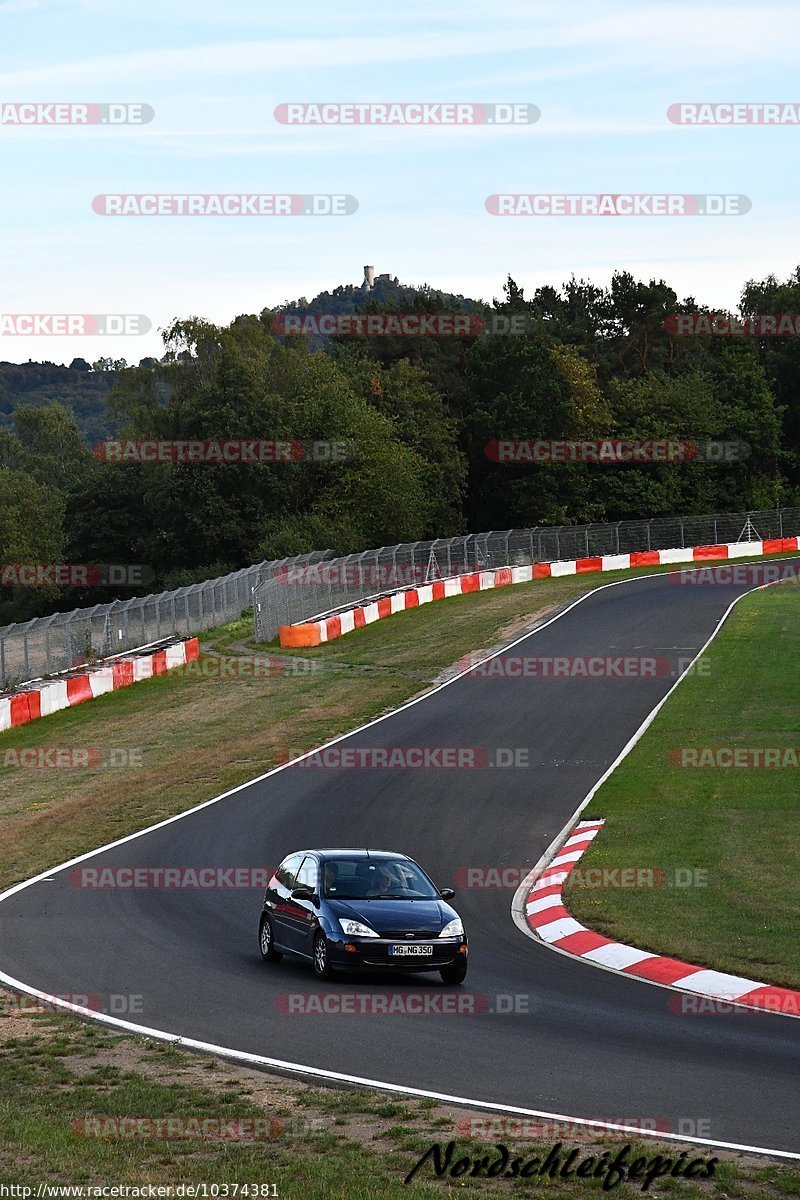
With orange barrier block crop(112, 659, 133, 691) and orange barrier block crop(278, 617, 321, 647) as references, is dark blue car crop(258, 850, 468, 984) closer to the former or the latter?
orange barrier block crop(112, 659, 133, 691)

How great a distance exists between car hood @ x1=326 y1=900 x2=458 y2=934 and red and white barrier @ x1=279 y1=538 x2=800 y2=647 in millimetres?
32083

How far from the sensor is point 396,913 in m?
15.3

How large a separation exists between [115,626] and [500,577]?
2289 centimetres

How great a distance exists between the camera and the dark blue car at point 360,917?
1470 cm

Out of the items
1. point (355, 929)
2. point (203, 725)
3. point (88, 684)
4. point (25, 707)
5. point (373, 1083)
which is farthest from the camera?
point (88, 684)

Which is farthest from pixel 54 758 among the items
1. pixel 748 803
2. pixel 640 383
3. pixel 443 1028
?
pixel 640 383

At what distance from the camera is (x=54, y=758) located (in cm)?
3097

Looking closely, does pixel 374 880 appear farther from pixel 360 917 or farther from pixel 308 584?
pixel 308 584

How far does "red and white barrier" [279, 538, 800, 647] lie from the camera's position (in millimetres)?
48000

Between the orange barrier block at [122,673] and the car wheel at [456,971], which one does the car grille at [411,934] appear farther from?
the orange barrier block at [122,673]

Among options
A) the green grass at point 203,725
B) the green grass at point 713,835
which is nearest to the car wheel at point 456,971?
the green grass at point 713,835

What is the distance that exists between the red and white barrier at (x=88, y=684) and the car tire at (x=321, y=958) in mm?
20842

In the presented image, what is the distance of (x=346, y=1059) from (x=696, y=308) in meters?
118

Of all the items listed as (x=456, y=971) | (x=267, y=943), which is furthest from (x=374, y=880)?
(x=456, y=971)
